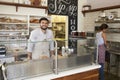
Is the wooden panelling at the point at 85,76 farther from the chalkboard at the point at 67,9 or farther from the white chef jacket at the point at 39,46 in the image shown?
the chalkboard at the point at 67,9

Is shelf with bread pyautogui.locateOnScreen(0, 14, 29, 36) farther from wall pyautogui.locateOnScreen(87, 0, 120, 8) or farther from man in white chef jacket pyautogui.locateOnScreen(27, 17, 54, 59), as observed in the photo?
wall pyautogui.locateOnScreen(87, 0, 120, 8)

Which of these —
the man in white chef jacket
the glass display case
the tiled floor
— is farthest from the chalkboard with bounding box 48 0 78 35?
the glass display case

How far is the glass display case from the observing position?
84.8 inches

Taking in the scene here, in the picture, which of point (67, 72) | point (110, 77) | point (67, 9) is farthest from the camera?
point (67, 9)

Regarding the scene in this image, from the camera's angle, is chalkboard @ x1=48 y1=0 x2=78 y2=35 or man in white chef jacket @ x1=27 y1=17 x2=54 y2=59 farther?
chalkboard @ x1=48 y1=0 x2=78 y2=35

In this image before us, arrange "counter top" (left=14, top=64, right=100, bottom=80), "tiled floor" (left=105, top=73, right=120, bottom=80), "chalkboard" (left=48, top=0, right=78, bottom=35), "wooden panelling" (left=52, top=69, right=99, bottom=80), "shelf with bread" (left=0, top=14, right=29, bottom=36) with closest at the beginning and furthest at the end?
1. "counter top" (left=14, top=64, right=100, bottom=80)
2. "wooden panelling" (left=52, top=69, right=99, bottom=80)
3. "shelf with bread" (left=0, top=14, right=29, bottom=36)
4. "tiled floor" (left=105, top=73, right=120, bottom=80)
5. "chalkboard" (left=48, top=0, right=78, bottom=35)

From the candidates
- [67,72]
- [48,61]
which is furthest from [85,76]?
[48,61]

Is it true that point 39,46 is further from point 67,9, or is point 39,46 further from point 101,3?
point 101,3

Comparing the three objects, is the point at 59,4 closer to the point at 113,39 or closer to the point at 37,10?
the point at 37,10

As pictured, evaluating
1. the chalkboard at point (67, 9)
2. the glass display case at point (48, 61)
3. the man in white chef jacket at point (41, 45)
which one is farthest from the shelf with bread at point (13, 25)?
the glass display case at point (48, 61)

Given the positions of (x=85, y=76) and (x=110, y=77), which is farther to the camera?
(x=110, y=77)

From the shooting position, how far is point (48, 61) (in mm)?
2406

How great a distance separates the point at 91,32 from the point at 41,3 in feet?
7.20

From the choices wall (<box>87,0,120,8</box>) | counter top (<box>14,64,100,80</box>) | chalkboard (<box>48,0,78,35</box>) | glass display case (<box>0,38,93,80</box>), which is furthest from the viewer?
chalkboard (<box>48,0,78,35</box>)
